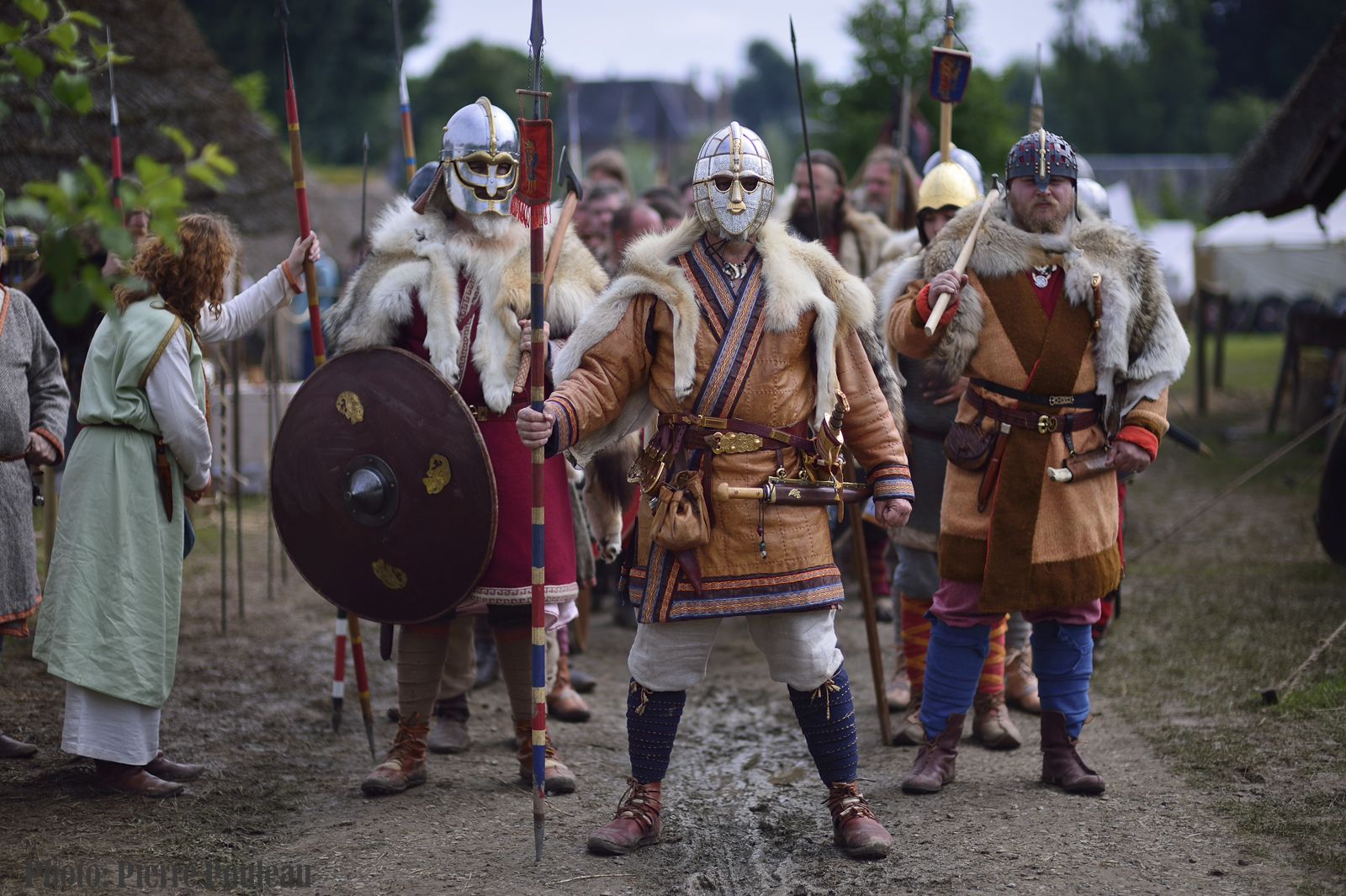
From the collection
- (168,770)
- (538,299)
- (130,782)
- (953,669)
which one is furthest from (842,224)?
(130,782)

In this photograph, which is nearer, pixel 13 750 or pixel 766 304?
pixel 766 304

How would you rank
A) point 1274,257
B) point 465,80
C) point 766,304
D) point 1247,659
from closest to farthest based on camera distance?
point 766,304
point 1247,659
point 1274,257
point 465,80

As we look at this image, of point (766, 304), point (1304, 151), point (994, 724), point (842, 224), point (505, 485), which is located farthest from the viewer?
point (1304, 151)

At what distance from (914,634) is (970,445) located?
119 cm

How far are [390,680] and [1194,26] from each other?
58759mm

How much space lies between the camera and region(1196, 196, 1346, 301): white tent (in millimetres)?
20859

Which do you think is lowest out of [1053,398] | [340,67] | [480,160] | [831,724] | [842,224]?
[831,724]

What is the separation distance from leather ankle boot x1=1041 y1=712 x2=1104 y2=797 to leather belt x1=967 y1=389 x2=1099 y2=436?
2.94 ft

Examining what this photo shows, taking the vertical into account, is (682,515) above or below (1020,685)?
above

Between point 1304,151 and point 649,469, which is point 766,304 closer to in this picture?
point 649,469

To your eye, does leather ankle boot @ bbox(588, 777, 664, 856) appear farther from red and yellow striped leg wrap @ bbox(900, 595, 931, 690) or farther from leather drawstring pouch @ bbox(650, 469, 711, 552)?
red and yellow striped leg wrap @ bbox(900, 595, 931, 690)

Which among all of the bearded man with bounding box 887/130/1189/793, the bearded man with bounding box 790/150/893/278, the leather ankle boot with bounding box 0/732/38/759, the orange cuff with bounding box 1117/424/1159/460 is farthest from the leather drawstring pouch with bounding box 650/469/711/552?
the bearded man with bounding box 790/150/893/278

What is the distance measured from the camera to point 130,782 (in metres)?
4.21

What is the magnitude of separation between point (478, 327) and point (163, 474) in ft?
3.37
